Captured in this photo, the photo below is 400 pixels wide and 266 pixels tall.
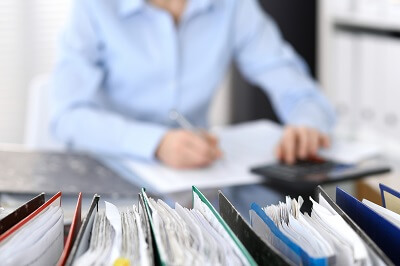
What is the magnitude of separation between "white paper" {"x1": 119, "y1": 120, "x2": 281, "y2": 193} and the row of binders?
2.11 feet

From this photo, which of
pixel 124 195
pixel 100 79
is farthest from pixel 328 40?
pixel 124 195

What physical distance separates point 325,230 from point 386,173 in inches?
31.3

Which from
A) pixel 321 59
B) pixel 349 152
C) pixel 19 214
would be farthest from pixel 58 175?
pixel 321 59

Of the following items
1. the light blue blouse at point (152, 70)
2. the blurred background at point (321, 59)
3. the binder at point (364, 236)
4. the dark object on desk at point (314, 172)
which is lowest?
the binder at point (364, 236)

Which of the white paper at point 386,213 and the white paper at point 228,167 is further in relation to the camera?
the white paper at point 228,167

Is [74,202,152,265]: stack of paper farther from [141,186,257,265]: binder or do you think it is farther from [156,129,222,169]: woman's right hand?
[156,129,222,169]: woman's right hand

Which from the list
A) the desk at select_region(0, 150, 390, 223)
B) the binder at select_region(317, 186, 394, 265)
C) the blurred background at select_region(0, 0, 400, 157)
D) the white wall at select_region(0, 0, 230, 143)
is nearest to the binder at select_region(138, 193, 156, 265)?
the binder at select_region(317, 186, 394, 265)

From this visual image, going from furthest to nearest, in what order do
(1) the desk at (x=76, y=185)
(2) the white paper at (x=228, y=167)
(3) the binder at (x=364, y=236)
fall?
(2) the white paper at (x=228, y=167) → (1) the desk at (x=76, y=185) → (3) the binder at (x=364, y=236)

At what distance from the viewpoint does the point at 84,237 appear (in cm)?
53

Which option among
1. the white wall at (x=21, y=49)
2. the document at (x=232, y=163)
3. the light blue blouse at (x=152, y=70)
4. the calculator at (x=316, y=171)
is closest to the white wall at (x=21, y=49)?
the white wall at (x=21, y=49)

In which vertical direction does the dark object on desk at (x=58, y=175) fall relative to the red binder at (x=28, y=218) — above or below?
above

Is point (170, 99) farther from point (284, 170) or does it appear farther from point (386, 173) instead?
point (386, 173)

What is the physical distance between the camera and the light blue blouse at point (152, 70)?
1549 mm

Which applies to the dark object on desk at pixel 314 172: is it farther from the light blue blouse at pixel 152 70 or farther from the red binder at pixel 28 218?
the red binder at pixel 28 218
